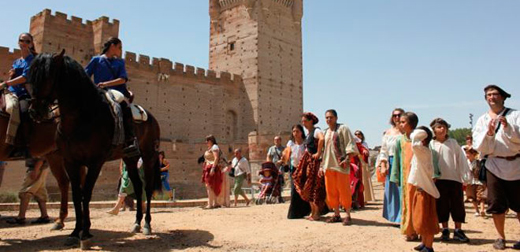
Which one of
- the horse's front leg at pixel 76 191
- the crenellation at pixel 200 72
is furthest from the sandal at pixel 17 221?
the crenellation at pixel 200 72

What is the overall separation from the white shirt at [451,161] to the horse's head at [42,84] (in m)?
4.32

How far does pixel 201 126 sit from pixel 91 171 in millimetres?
25828

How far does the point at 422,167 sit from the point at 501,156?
0.92 metres

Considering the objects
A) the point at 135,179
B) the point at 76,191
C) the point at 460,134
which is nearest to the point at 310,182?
the point at 135,179

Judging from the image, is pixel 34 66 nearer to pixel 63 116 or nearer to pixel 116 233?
pixel 63 116

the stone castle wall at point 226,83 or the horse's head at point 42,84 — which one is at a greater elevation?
the stone castle wall at point 226,83

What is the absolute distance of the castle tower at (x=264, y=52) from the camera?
3081 cm

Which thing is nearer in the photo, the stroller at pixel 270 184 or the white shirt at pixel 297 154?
the white shirt at pixel 297 154

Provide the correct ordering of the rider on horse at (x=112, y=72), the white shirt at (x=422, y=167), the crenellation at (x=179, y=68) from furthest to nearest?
the crenellation at (x=179, y=68), the rider on horse at (x=112, y=72), the white shirt at (x=422, y=167)

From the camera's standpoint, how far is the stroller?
10117mm

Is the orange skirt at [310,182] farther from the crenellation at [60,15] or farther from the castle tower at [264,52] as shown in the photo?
the castle tower at [264,52]

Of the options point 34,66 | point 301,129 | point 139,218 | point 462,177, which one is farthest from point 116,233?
point 462,177

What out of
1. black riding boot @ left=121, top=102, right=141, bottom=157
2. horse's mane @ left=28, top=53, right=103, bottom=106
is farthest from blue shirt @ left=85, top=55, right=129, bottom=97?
horse's mane @ left=28, top=53, right=103, bottom=106

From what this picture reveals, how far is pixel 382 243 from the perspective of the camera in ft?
14.4
